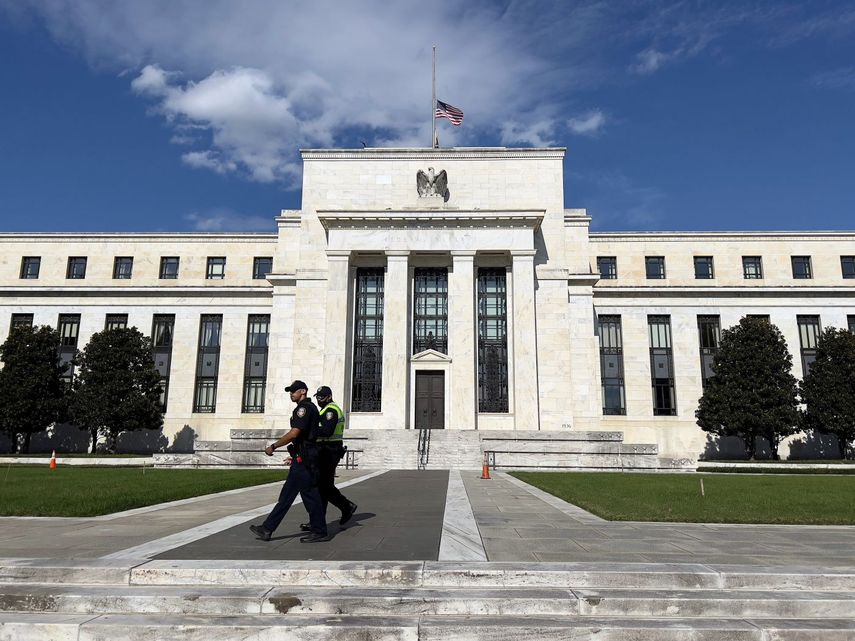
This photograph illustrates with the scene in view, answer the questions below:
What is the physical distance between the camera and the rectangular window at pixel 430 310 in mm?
40344

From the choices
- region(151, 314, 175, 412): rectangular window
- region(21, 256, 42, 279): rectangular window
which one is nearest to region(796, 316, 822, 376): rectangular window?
region(151, 314, 175, 412): rectangular window

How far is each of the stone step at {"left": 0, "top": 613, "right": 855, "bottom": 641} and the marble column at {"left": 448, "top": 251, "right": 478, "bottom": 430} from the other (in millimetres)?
31778

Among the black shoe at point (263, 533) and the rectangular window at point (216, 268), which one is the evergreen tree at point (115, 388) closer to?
the rectangular window at point (216, 268)

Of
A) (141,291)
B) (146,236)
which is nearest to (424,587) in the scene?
(141,291)

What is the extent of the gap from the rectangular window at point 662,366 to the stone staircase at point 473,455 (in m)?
13.4

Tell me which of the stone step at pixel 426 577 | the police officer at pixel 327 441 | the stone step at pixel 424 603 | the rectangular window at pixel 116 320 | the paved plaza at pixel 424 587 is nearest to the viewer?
the paved plaza at pixel 424 587

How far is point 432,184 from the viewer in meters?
41.6

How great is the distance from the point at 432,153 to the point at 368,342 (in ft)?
47.2

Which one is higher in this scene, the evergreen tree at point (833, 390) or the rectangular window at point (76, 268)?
the rectangular window at point (76, 268)

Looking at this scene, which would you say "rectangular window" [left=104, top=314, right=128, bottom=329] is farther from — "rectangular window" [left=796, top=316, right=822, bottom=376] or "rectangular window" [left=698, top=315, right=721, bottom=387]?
"rectangular window" [left=796, top=316, right=822, bottom=376]

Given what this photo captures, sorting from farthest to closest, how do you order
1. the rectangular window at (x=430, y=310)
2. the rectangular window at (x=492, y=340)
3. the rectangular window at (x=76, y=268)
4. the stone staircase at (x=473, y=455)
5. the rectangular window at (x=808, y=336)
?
the rectangular window at (x=76, y=268) → the rectangular window at (x=808, y=336) → the rectangular window at (x=430, y=310) → the rectangular window at (x=492, y=340) → the stone staircase at (x=473, y=455)

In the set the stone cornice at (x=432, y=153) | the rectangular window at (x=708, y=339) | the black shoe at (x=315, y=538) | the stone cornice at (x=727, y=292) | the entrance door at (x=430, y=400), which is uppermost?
the stone cornice at (x=432, y=153)

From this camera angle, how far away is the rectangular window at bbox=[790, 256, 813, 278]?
46.1 meters

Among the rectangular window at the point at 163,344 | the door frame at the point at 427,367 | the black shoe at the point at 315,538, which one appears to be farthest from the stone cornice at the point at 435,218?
the black shoe at the point at 315,538
